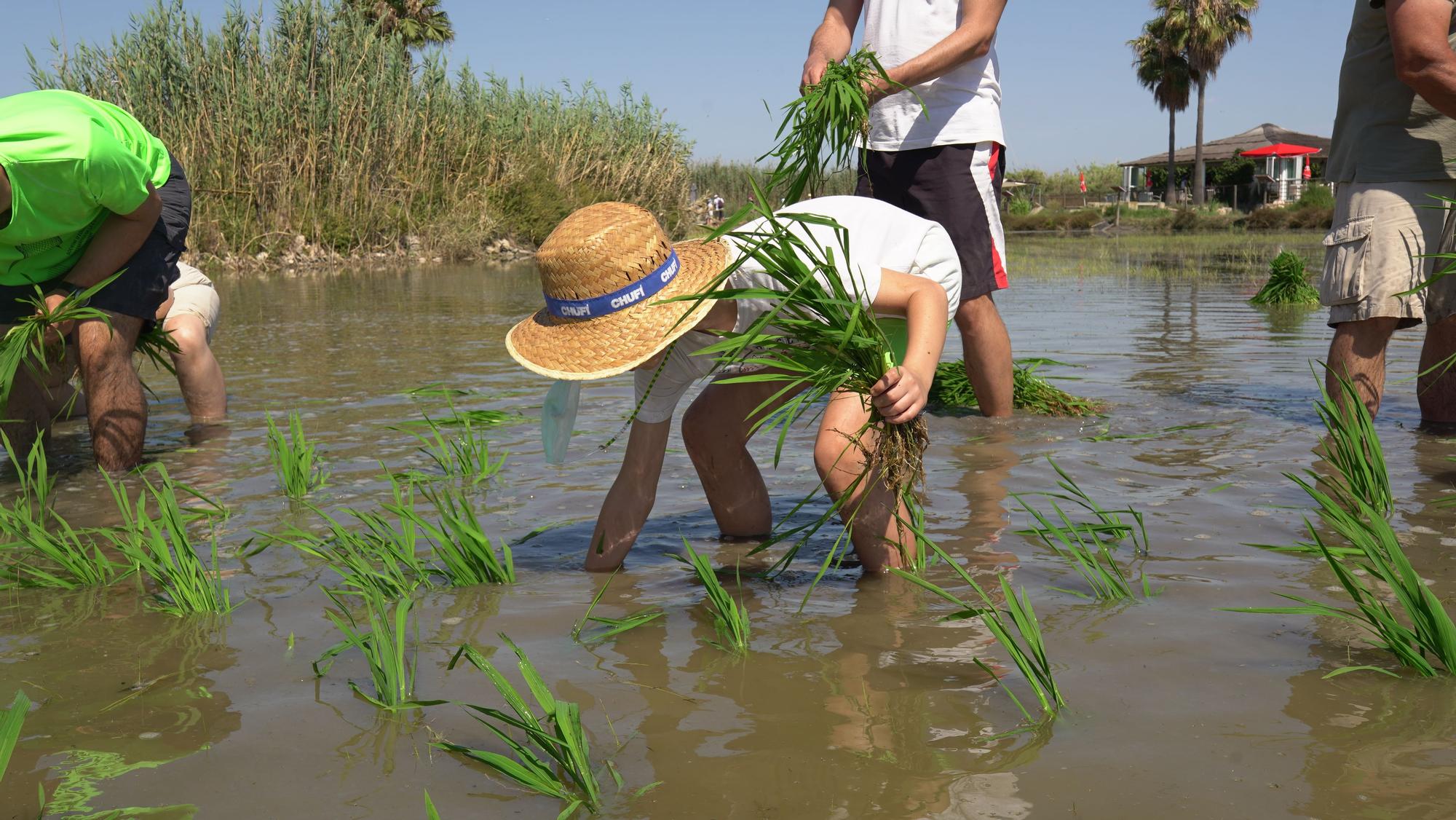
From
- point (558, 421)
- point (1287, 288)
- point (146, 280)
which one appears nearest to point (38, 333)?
point (146, 280)

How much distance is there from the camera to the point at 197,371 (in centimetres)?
459

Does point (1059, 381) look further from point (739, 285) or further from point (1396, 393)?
point (739, 285)

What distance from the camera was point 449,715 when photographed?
1.92 m

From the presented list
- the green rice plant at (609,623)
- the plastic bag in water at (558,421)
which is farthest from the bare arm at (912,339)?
the plastic bag in water at (558,421)

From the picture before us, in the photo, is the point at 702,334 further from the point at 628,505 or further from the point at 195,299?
the point at 195,299

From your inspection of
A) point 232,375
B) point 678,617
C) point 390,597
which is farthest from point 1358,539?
point 232,375

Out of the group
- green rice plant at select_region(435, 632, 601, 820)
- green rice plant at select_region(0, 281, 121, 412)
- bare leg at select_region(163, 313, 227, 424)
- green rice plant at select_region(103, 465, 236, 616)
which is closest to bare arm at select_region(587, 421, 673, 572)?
green rice plant at select_region(103, 465, 236, 616)

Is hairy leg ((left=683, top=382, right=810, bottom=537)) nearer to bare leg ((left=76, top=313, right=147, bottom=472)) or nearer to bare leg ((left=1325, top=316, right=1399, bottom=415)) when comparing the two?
bare leg ((left=1325, top=316, right=1399, bottom=415))

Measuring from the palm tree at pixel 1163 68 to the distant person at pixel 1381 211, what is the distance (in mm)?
43954

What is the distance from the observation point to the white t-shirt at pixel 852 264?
103 inches

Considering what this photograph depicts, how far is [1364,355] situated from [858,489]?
73.9 inches

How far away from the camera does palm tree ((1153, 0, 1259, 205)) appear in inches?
1636

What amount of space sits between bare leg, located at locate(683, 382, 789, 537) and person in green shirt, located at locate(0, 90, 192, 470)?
1936 millimetres

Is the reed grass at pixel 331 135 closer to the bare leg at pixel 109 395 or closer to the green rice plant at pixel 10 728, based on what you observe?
the bare leg at pixel 109 395
